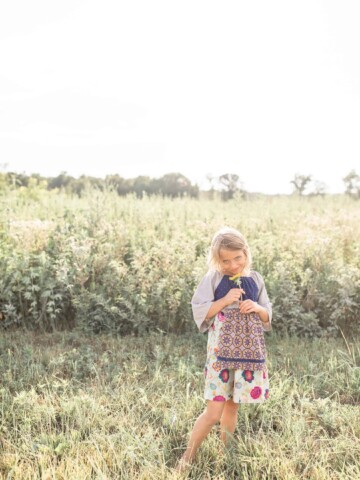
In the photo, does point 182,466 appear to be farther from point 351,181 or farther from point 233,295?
point 351,181

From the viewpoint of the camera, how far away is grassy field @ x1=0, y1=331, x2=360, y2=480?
3215 mm

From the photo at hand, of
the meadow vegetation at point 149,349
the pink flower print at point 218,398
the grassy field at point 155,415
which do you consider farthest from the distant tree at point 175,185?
the pink flower print at point 218,398

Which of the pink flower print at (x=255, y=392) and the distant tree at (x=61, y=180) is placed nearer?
the pink flower print at (x=255, y=392)

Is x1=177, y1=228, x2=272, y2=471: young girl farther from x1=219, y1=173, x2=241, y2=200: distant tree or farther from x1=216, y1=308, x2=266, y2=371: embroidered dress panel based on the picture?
x1=219, y1=173, x2=241, y2=200: distant tree

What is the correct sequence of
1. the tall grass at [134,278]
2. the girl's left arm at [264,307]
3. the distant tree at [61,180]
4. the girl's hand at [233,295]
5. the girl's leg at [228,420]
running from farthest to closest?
1. the distant tree at [61,180]
2. the tall grass at [134,278]
3. the girl's leg at [228,420]
4. the girl's left arm at [264,307]
5. the girl's hand at [233,295]

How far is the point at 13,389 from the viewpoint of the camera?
14.5 ft

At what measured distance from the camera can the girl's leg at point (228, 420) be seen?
3375mm

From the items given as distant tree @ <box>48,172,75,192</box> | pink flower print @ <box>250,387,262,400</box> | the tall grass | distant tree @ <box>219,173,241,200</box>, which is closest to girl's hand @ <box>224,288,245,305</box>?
pink flower print @ <box>250,387,262,400</box>

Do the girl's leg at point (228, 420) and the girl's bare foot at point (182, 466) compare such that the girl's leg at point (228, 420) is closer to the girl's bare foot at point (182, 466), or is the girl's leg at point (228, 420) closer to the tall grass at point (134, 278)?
the girl's bare foot at point (182, 466)

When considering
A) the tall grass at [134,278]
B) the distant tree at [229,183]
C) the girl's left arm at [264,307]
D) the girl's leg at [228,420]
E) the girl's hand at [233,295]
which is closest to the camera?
the girl's hand at [233,295]

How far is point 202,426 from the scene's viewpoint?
3.18 meters

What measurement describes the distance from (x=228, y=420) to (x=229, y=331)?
2.01 feet

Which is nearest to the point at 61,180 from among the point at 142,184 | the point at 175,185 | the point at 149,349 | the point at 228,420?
the point at 142,184

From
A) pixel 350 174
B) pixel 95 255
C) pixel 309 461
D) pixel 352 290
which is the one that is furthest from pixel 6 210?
pixel 350 174
